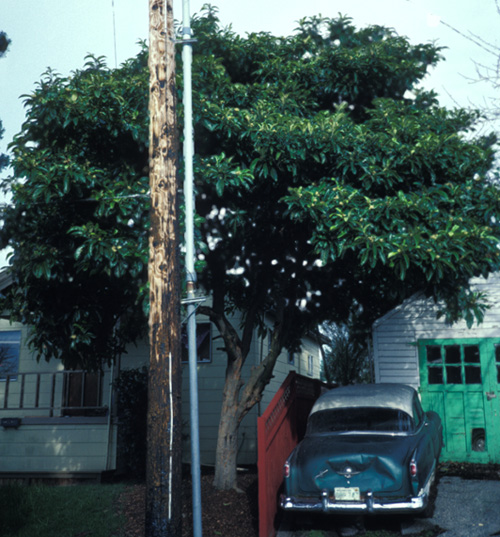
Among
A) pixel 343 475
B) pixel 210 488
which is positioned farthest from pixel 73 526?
pixel 343 475

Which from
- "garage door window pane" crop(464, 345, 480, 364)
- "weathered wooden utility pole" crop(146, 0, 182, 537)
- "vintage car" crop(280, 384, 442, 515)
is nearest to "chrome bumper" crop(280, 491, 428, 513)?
"vintage car" crop(280, 384, 442, 515)

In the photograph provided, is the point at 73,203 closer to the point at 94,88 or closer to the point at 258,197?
the point at 94,88

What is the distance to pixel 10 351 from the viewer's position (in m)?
18.3

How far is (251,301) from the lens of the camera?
1353 centimetres

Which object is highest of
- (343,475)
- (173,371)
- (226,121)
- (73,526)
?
(226,121)

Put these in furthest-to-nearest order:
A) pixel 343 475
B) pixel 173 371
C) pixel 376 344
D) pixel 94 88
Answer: pixel 376 344 < pixel 94 88 < pixel 343 475 < pixel 173 371

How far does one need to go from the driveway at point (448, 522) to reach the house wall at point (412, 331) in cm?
396

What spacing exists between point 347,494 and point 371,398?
1.96 m

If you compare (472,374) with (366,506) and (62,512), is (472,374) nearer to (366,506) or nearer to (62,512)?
(366,506)

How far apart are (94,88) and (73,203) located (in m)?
1.77

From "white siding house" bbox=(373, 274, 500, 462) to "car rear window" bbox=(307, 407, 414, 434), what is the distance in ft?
14.2

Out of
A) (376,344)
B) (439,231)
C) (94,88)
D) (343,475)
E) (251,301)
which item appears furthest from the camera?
(376,344)

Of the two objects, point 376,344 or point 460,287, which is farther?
point 376,344

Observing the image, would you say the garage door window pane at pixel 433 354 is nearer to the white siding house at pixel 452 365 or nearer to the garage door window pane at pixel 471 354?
the white siding house at pixel 452 365
